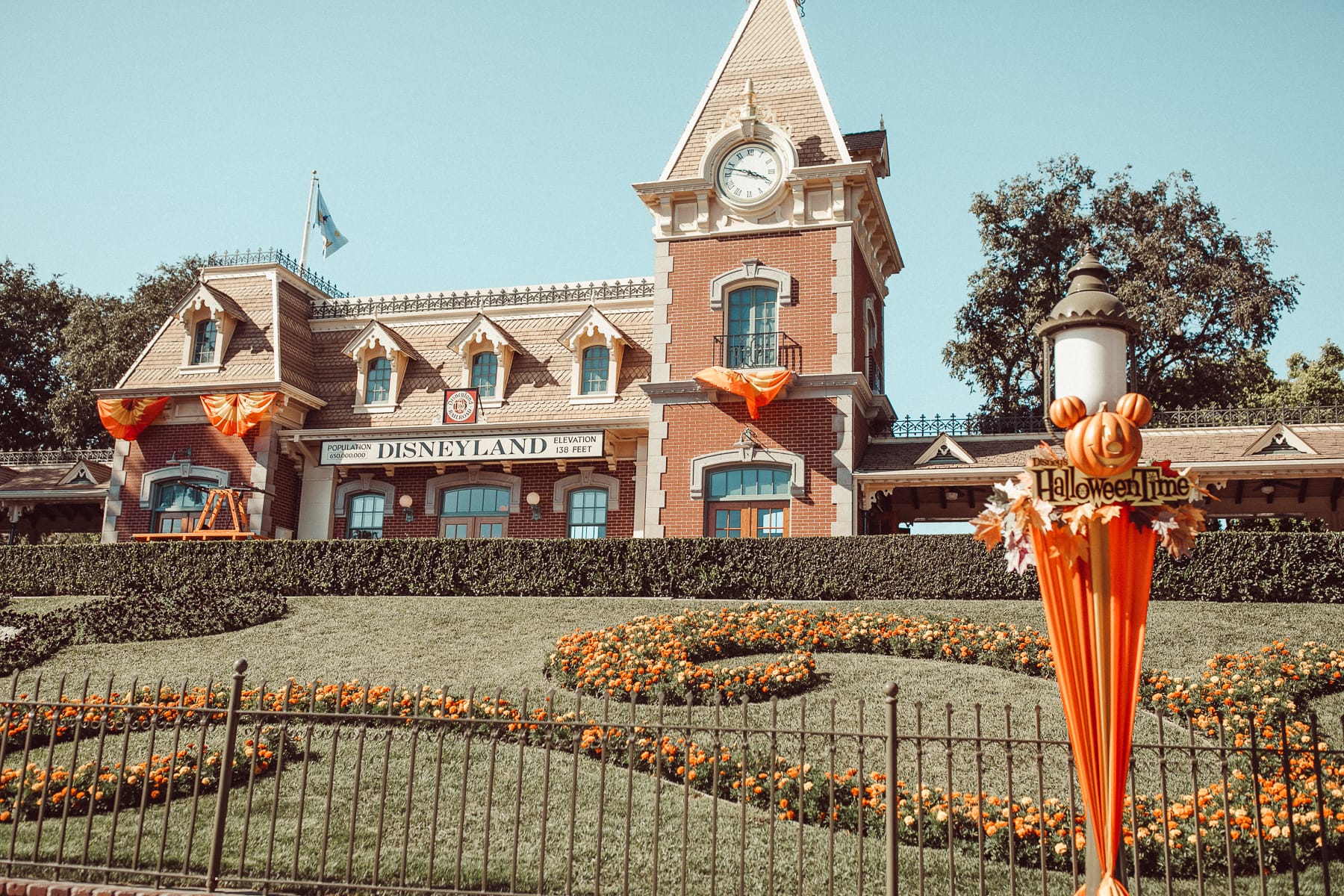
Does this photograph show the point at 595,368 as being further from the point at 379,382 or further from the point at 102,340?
the point at 102,340

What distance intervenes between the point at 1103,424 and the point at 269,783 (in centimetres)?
778

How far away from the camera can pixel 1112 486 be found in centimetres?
538

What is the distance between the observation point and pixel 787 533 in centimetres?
2069

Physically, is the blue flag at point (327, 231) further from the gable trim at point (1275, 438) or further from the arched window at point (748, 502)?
the gable trim at point (1275, 438)

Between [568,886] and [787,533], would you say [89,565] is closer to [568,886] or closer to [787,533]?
[787,533]

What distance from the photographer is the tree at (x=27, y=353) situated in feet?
125

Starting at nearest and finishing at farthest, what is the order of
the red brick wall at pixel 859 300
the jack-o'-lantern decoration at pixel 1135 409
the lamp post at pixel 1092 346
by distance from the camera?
1. the jack-o'-lantern decoration at pixel 1135 409
2. the lamp post at pixel 1092 346
3. the red brick wall at pixel 859 300

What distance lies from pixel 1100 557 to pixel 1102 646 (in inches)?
17.1

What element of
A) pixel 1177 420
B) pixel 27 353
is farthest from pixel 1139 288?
pixel 27 353

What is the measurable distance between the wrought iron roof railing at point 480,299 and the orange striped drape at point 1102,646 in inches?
786

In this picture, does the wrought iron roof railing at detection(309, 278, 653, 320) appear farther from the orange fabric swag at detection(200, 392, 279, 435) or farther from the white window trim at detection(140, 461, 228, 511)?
the white window trim at detection(140, 461, 228, 511)

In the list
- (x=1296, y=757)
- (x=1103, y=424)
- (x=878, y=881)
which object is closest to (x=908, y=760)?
(x=878, y=881)

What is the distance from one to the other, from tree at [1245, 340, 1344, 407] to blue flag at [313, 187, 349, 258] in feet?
94.0

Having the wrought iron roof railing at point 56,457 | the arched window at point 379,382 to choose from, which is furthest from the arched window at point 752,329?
the wrought iron roof railing at point 56,457
